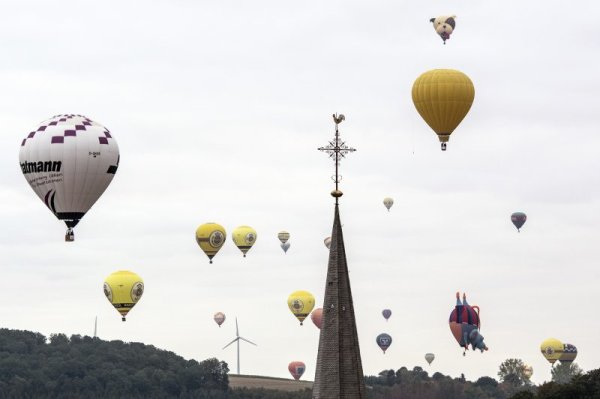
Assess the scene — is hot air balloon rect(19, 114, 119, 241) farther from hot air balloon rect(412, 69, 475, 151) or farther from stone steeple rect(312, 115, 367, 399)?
stone steeple rect(312, 115, 367, 399)

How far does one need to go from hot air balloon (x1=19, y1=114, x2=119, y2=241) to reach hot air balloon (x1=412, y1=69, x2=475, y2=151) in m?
31.6

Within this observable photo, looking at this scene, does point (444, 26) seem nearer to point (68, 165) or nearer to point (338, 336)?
point (68, 165)

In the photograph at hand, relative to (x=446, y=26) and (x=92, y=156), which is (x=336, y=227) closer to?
(x=92, y=156)

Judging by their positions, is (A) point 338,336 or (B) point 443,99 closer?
(A) point 338,336

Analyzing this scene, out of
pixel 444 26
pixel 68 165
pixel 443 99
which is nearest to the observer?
pixel 68 165

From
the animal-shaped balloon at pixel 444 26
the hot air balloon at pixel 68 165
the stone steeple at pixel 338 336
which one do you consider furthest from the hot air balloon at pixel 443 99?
the stone steeple at pixel 338 336

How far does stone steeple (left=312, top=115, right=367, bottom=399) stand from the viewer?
96.8 m

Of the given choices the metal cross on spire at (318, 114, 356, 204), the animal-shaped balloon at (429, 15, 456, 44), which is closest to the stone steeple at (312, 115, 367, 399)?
the metal cross on spire at (318, 114, 356, 204)

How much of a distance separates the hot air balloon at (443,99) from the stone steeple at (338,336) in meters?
55.5

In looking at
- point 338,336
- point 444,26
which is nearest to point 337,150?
point 338,336

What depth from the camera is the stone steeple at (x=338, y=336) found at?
3809 inches

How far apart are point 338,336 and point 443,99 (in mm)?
61542

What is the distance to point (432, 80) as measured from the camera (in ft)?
515

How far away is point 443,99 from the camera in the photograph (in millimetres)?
156875
